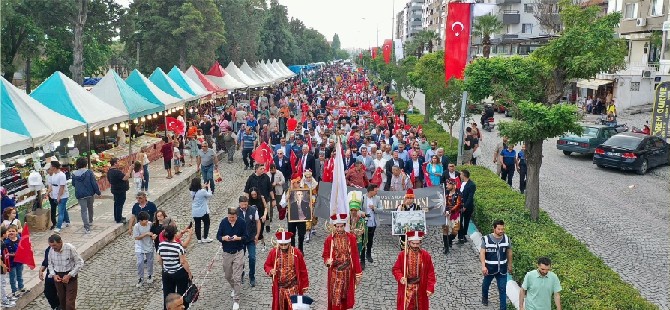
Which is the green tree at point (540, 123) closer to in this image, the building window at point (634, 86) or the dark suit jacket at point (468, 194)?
the dark suit jacket at point (468, 194)

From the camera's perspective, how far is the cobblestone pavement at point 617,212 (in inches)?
426

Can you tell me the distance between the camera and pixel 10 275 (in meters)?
8.55

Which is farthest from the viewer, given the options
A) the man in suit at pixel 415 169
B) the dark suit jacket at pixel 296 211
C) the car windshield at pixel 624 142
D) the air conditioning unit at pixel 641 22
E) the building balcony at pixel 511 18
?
the building balcony at pixel 511 18

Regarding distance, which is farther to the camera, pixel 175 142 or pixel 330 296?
pixel 175 142

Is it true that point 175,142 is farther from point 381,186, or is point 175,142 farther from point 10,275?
point 10,275

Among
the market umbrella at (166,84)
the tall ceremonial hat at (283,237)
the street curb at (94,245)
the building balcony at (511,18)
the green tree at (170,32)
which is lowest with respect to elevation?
the street curb at (94,245)

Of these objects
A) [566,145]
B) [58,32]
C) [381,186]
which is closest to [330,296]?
[381,186]

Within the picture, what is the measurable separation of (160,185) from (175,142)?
10.6 feet

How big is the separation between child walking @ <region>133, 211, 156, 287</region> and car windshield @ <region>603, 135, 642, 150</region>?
686 inches

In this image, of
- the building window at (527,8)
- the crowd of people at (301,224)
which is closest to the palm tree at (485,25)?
the building window at (527,8)

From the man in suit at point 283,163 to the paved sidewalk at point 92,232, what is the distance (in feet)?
11.7

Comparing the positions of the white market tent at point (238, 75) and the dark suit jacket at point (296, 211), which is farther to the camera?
the white market tent at point (238, 75)

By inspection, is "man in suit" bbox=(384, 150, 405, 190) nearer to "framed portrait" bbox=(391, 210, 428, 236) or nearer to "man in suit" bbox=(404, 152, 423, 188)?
"man in suit" bbox=(404, 152, 423, 188)

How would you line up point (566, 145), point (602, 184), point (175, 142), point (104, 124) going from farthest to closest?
point (566, 145)
point (175, 142)
point (602, 184)
point (104, 124)
